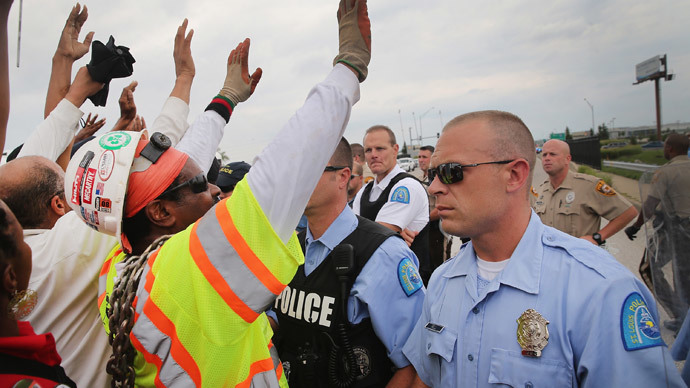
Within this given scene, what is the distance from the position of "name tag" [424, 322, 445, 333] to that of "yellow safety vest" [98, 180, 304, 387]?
38.8 inches

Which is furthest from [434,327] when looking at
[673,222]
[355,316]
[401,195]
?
[401,195]

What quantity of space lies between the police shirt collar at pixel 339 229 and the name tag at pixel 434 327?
0.81 meters

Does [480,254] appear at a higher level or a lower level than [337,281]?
higher

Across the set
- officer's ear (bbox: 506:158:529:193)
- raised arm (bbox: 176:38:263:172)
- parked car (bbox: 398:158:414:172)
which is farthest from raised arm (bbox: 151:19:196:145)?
parked car (bbox: 398:158:414:172)

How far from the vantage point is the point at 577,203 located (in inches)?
192

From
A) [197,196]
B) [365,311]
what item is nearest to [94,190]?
[197,196]

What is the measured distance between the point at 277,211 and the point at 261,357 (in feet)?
2.19

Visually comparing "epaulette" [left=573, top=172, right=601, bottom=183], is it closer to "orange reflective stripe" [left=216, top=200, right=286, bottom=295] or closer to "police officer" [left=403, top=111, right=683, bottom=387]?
"police officer" [left=403, top=111, right=683, bottom=387]

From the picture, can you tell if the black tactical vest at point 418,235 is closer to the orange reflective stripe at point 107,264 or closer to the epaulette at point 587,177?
the epaulette at point 587,177

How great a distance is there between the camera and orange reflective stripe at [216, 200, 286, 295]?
3.80ft

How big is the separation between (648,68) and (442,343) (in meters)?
1.74

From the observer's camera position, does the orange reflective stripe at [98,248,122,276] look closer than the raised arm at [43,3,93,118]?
Yes

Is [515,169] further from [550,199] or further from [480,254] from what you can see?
[550,199]

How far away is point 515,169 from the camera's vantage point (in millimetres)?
1961
